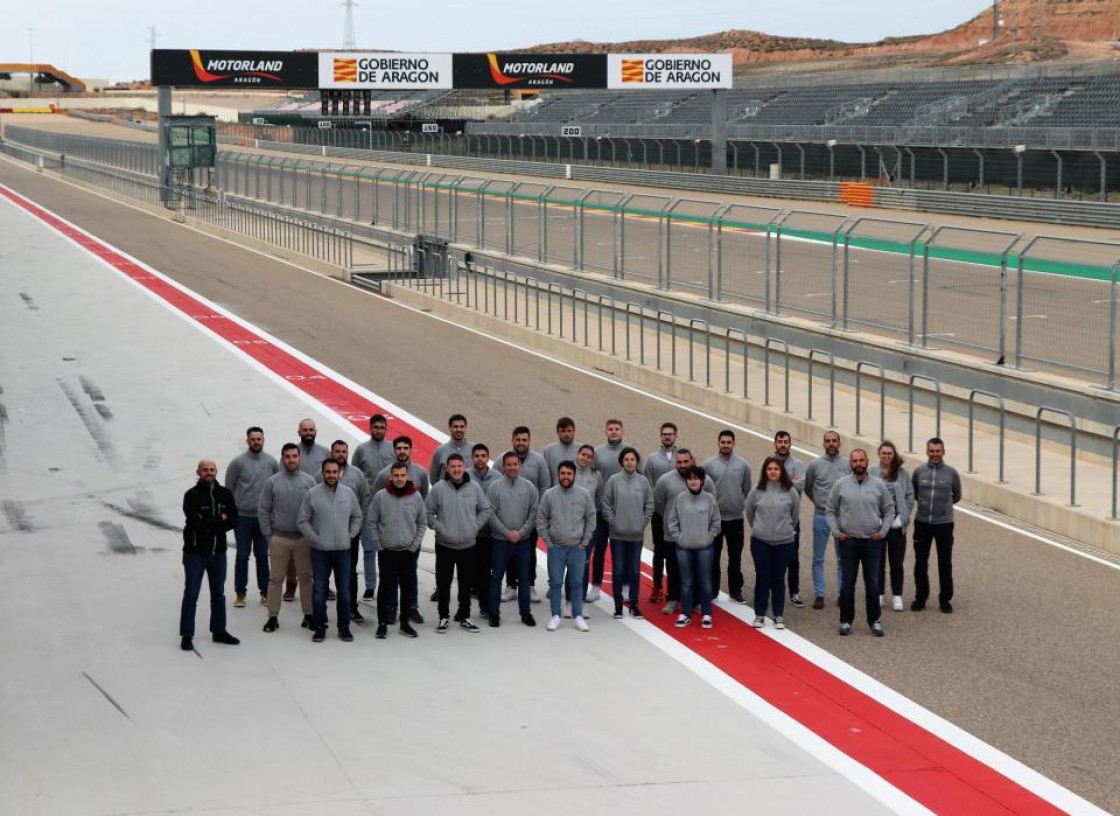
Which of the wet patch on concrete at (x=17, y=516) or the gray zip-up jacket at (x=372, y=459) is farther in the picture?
the wet patch on concrete at (x=17, y=516)

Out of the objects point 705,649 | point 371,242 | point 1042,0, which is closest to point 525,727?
point 705,649

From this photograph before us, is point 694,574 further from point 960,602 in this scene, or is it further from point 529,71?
point 529,71

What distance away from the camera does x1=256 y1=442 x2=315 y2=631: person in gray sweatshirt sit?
1342 centimetres

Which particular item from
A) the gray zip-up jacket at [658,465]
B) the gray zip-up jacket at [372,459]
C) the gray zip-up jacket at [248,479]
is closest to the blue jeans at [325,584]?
the gray zip-up jacket at [248,479]

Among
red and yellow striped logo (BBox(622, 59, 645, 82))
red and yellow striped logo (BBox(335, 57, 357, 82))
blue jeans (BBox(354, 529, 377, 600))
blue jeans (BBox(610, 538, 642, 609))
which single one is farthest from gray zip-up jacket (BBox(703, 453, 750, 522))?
red and yellow striped logo (BBox(335, 57, 357, 82))

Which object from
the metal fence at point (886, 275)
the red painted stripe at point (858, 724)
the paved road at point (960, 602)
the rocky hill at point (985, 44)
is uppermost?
the rocky hill at point (985, 44)

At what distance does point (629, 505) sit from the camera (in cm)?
1376

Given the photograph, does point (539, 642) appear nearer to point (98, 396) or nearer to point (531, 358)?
point (98, 396)

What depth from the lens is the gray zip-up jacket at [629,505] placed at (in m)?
13.8

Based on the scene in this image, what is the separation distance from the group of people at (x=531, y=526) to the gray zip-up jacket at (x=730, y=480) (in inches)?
0.5

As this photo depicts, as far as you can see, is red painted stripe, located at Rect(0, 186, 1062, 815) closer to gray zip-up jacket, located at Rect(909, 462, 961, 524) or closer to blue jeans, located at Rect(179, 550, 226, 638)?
gray zip-up jacket, located at Rect(909, 462, 961, 524)

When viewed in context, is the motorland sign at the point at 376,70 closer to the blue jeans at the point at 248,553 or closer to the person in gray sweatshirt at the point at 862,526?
the blue jeans at the point at 248,553

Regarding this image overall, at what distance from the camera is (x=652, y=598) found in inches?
568

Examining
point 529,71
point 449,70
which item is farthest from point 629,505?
point 449,70
